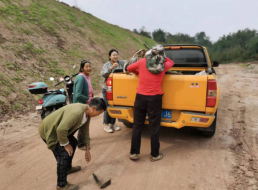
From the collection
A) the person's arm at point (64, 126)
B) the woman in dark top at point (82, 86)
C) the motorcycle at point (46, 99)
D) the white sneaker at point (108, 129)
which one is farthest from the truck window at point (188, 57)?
the person's arm at point (64, 126)

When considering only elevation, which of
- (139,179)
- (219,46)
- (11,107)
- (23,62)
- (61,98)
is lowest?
(139,179)

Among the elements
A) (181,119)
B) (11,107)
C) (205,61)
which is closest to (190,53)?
(205,61)

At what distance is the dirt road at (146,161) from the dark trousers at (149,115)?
32cm

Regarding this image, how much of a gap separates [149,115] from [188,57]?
286cm

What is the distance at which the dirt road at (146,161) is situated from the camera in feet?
9.49

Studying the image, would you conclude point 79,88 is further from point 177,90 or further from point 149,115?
point 177,90

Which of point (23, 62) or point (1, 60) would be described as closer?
point (1, 60)

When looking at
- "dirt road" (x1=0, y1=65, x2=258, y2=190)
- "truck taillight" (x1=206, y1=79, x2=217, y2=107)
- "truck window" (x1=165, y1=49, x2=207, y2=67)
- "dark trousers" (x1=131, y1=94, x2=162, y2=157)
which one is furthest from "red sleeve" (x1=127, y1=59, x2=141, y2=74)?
"truck window" (x1=165, y1=49, x2=207, y2=67)

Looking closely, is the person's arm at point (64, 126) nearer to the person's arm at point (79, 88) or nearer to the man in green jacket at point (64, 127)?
the man in green jacket at point (64, 127)

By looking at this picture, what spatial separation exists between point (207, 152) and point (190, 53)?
2812 mm

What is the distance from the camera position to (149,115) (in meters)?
3.41

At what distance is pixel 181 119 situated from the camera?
3.59 meters

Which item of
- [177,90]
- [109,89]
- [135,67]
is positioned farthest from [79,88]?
[177,90]

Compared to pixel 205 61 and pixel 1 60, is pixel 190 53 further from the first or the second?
pixel 1 60
